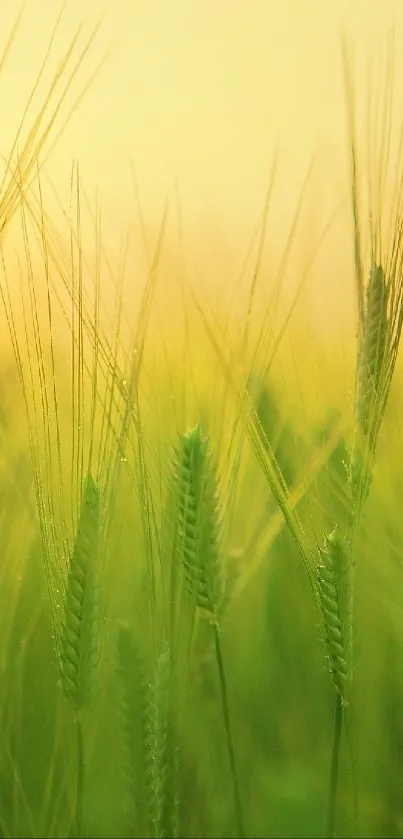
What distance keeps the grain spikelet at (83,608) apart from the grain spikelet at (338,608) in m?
0.12

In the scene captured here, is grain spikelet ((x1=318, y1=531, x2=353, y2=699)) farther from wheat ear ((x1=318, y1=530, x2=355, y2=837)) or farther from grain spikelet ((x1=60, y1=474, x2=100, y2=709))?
grain spikelet ((x1=60, y1=474, x2=100, y2=709))

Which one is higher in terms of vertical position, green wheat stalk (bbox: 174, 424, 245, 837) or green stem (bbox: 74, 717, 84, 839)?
green wheat stalk (bbox: 174, 424, 245, 837)

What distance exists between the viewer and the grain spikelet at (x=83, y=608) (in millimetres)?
396

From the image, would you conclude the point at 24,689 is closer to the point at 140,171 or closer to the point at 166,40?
the point at 140,171

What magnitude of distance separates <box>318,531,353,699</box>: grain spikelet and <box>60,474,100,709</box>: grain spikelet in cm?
12

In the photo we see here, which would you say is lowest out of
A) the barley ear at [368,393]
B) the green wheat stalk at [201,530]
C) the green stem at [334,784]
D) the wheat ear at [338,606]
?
the green stem at [334,784]

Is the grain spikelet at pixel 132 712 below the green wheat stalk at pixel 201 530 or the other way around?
below

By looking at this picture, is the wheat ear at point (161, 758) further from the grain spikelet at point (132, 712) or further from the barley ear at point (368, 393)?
the barley ear at point (368, 393)

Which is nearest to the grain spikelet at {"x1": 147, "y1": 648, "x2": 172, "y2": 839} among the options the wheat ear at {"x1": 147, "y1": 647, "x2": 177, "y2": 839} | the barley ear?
the wheat ear at {"x1": 147, "y1": 647, "x2": 177, "y2": 839}

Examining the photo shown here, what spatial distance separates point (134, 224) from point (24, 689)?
13.2 inches

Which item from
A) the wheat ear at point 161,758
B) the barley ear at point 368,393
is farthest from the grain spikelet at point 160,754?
the barley ear at point 368,393

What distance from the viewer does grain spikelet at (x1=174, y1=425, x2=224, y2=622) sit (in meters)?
0.42

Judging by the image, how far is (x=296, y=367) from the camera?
62 centimetres

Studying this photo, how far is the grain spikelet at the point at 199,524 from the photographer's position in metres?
0.42
